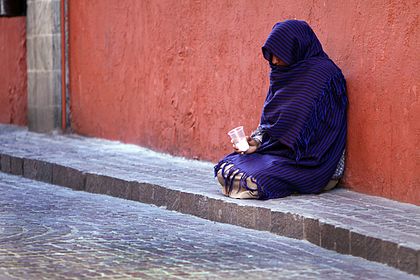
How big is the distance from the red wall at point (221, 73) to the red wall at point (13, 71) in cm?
146

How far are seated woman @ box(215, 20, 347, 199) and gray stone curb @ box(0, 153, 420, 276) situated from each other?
23 cm

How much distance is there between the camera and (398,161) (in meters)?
7.77

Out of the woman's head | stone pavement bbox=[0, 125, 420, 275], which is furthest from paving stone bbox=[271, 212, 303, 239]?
the woman's head

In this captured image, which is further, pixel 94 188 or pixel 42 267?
pixel 94 188

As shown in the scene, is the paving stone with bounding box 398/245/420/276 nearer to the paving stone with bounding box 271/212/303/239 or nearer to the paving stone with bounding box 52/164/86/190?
the paving stone with bounding box 271/212/303/239

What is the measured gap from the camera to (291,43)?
816 cm

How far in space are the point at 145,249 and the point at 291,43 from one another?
6.88ft

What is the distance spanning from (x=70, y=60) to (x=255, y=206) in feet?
19.9

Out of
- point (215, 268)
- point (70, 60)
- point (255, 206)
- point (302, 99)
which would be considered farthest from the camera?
point (70, 60)

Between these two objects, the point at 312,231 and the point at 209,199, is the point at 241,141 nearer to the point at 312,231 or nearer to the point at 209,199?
the point at 209,199

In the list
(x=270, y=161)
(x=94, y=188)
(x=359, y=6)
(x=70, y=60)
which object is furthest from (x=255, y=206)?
(x=70, y=60)

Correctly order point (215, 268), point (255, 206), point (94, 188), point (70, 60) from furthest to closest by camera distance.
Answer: point (70, 60) → point (94, 188) → point (255, 206) → point (215, 268)

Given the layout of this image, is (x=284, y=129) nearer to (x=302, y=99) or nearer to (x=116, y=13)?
(x=302, y=99)

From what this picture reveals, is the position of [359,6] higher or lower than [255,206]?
higher
